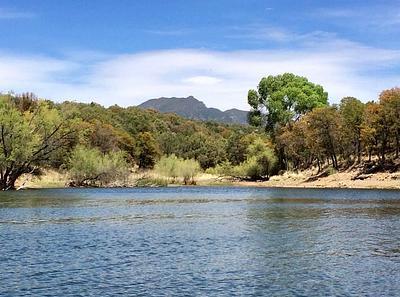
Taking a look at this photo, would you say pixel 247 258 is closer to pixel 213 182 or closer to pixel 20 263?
pixel 20 263

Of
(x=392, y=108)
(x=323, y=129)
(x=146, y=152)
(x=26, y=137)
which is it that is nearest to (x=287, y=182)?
(x=323, y=129)

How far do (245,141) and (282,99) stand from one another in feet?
69.6

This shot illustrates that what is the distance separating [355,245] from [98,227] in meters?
18.9

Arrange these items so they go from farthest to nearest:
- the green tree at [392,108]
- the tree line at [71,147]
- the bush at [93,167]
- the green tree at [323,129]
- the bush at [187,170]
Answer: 1. the bush at [187,170]
2. the green tree at [323,129]
3. the bush at [93,167]
4. the green tree at [392,108]
5. the tree line at [71,147]

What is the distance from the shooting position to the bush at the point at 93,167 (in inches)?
4360

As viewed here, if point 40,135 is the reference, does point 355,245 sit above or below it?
below

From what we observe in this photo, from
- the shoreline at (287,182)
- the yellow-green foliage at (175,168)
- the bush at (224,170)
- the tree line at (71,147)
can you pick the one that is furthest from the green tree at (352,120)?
the tree line at (71,147)

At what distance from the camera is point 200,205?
214ft

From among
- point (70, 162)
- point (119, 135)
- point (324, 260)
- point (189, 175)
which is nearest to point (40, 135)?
point (70, 162)

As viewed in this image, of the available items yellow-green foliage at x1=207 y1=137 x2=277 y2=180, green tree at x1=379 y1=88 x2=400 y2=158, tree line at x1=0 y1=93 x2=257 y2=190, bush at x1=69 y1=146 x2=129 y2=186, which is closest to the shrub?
tree line at x1=0 y1=93 x2=257 y2=190

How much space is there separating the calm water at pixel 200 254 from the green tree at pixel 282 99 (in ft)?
274

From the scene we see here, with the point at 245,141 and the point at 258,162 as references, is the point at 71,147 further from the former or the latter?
the point at 245,141

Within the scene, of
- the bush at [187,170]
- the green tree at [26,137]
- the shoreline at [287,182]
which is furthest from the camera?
the bush at [187,170]

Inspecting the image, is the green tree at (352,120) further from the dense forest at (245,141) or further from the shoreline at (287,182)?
the shoreline at (287,182)
